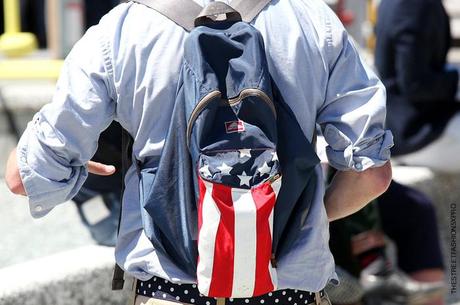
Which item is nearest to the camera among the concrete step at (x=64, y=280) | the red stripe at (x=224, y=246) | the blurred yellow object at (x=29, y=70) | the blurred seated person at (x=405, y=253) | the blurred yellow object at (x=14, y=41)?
the red stripe at (x=224, y=246)

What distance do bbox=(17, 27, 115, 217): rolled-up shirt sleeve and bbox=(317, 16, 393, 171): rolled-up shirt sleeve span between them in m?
0.50

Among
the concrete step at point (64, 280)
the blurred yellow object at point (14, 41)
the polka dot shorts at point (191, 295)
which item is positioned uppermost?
the polka dot shorts at point (191, 295)

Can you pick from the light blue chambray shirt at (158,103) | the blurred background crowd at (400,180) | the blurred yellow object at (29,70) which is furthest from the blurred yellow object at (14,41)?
the light blue chambray shirt at (158,103)

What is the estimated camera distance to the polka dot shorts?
2197 mm

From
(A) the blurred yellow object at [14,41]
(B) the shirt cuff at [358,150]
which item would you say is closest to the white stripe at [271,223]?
(B) the shirt cuff at [358,150]

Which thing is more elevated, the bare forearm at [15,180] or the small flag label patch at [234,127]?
the small flag label patch at [234,127]

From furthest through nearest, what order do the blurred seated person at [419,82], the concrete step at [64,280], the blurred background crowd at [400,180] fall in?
the blurred seated person at [419,82] < the blurred background crowd at [400,180] < the concrete step at [64,280]

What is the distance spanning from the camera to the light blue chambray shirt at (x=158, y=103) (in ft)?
7.04

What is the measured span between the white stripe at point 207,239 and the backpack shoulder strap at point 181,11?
363mm

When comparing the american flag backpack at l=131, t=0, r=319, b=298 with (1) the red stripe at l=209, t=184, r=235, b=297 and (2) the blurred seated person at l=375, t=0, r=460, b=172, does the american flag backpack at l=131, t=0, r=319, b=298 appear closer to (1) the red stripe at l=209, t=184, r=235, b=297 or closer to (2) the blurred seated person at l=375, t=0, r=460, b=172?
(1) the red stripe at l=209, t=184, r=235, b=297

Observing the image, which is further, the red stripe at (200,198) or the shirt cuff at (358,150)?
the shirt cuff at (358,150)

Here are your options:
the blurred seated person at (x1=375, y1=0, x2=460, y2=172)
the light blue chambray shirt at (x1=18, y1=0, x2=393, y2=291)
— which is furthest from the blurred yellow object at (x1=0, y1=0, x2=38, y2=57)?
the light blue chambray shirt at (x1=18, y1=0, x2=393, y2=291)

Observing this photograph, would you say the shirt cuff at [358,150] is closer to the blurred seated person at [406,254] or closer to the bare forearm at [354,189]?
the bare forearm at [354,189]

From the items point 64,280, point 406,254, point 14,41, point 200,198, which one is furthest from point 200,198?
point 14,41
